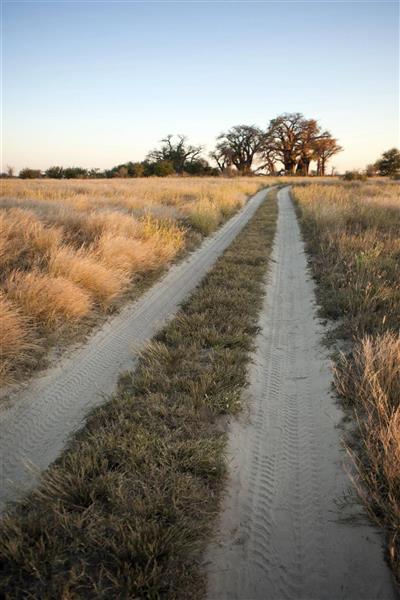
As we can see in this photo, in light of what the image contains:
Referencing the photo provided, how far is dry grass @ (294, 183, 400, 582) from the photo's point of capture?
2.34 m

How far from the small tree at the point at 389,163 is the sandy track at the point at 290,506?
54456 mm

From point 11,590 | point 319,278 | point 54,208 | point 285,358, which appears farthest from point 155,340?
point 54,208

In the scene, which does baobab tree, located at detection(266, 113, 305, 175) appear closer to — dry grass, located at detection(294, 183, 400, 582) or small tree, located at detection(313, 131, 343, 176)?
small tree, located at detection(313, 131, 343, 176)

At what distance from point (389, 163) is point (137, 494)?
5869 cm

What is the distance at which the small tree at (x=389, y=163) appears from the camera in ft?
162

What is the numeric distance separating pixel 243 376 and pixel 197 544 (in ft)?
6.17

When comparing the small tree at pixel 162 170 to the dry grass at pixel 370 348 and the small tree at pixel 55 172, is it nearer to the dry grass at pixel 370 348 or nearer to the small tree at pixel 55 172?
the small tree at pixel 55 172

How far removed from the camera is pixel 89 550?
202 cm

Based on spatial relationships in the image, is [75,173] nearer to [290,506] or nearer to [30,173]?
[30,173]

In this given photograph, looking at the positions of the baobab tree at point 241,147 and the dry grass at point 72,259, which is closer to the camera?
the dry grass at point 72,259

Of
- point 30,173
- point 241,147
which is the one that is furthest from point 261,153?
point 30,173

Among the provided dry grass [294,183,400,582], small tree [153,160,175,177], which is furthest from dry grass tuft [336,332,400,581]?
small tree [153,160,175,177]

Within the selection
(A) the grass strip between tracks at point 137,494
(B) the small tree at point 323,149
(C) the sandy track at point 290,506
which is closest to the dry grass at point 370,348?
(C) the sandy track at point 290,506

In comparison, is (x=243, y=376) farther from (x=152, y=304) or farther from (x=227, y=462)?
(x=152, y=304)
